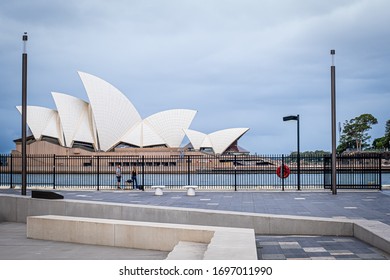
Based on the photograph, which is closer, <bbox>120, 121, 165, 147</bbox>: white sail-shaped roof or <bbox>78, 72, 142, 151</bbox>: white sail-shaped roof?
<bbox>78, 72, 142, 151</bbox>: white sail-shaped roof

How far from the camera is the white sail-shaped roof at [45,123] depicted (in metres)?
61.6

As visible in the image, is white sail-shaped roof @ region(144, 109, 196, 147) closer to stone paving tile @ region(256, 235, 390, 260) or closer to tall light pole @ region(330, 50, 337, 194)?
tall light pole @ region(330, 50, 337, 194)

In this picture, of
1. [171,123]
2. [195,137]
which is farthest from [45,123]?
[195,137]

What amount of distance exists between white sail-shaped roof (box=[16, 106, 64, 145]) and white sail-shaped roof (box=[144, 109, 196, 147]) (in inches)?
444

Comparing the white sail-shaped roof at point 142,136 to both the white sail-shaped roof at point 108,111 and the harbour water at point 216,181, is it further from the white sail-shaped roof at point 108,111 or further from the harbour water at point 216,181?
the harbour water at point 216,181

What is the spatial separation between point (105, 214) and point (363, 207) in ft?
20.9

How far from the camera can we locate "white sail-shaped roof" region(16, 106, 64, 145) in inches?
2424

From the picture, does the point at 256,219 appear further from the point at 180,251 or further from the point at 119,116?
the point at 119,116

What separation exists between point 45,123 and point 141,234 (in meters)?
57.8

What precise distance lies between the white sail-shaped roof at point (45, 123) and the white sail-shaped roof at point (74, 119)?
2.53 m

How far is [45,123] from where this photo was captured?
205 feet

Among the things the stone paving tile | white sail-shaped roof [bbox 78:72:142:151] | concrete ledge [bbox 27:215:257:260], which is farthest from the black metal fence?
concrete ledge [bbox 27:215:257:260]

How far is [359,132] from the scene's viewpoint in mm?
78000
